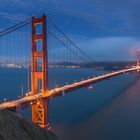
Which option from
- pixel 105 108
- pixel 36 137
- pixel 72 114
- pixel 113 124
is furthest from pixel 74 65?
pixel 36 137

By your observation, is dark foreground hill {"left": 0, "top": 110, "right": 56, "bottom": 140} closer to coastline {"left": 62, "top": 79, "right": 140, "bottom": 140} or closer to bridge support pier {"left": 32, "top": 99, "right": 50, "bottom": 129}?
bridge support pier {"left": 32, "top": 99, "right": 50, "bottom": 129}

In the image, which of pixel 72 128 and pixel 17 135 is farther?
pixel 72 128

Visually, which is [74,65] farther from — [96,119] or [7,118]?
[7,118]

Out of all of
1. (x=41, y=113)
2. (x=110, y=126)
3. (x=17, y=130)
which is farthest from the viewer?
(x=110, y=126)

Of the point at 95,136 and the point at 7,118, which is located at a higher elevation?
the point at 7,118

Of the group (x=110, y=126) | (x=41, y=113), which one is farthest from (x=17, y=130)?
(x=110, y=126)

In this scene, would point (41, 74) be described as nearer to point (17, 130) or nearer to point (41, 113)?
point (41, 113)

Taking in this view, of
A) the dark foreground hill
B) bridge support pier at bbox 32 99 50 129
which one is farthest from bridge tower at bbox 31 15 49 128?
the dark foreground hill

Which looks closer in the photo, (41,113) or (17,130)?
(17,130)

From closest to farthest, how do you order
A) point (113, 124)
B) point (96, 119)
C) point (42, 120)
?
point (42, 120) < point (113, 124) < point (96, 119)
